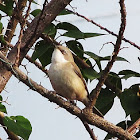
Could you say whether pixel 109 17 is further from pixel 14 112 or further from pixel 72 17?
pixel 14 112

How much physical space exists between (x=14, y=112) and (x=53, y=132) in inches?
6.8

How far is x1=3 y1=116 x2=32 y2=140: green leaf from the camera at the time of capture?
Result: 2.31ft

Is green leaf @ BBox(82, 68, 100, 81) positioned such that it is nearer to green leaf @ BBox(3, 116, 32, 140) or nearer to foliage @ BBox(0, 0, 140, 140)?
foliage @ BBox(0, 0, 140, 140)

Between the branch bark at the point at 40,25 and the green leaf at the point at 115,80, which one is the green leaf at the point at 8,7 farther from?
the green leaf at the point at 115,80

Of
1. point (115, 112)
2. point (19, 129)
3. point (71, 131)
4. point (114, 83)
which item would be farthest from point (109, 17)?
point (19, 129)

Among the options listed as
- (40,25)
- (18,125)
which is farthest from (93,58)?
(18,125)

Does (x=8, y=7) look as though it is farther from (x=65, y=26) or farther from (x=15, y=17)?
(x=65, y=26)

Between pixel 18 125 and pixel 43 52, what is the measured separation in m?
0.21

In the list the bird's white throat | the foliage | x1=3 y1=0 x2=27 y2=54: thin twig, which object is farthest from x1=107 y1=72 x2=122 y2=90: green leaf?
x1=3 y1=0 x2=27 y2=54: thin twig

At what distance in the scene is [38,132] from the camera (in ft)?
5.65

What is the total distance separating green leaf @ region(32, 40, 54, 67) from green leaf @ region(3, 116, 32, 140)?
185mm

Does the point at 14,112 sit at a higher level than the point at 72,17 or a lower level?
lower

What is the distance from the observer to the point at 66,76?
89 cm

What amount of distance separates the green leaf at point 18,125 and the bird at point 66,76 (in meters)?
0.17
